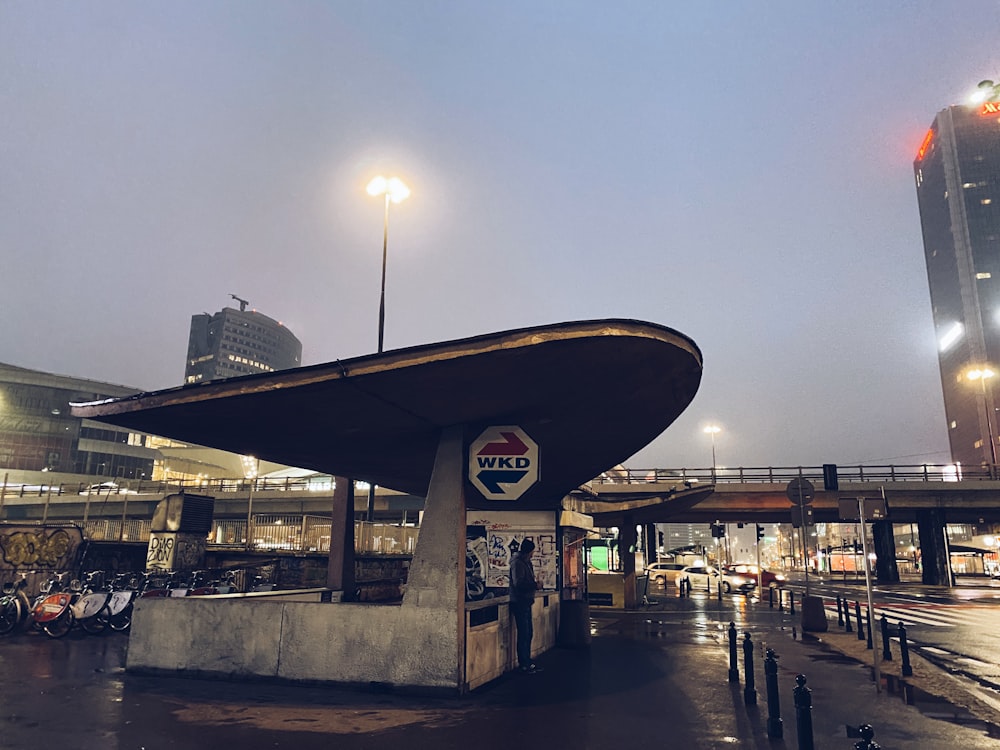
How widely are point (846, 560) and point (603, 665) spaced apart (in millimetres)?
69081

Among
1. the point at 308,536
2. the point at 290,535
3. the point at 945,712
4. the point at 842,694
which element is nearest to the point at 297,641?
the point at 842,694

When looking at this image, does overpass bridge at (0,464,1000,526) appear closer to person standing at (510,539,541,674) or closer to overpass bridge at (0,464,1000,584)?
overpass bridge at (0,464,1000,584)

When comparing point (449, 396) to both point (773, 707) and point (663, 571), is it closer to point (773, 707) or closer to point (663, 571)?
point (773, 707)

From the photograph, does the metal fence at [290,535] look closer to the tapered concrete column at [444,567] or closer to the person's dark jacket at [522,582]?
the person's dark jacket at [522,582]

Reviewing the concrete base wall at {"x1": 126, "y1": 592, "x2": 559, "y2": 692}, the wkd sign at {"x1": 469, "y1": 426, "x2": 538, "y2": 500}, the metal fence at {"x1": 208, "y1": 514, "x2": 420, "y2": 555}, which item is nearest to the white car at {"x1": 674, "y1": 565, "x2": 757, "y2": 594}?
the metal fence at {"x1": 208, "y1": 514, "x2": 420, "y2": 555}

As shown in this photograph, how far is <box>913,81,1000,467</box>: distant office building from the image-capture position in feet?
569

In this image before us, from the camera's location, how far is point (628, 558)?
94.2ft

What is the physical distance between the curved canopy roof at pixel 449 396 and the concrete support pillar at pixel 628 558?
16.6 meters

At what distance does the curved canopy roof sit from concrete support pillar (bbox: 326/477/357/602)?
4.01 meters

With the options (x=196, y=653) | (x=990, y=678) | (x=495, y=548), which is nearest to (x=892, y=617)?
(x=990, y=678)

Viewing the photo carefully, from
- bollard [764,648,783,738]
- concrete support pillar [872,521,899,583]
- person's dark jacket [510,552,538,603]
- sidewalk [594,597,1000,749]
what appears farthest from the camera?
concrete support pillar [872,521,899,583]

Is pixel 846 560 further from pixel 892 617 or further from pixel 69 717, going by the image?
pixel 69 717

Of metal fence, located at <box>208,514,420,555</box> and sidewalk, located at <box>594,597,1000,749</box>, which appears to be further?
metal fence, located at <box>208,514,420,555</box>

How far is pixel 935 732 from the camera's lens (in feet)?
25.3
